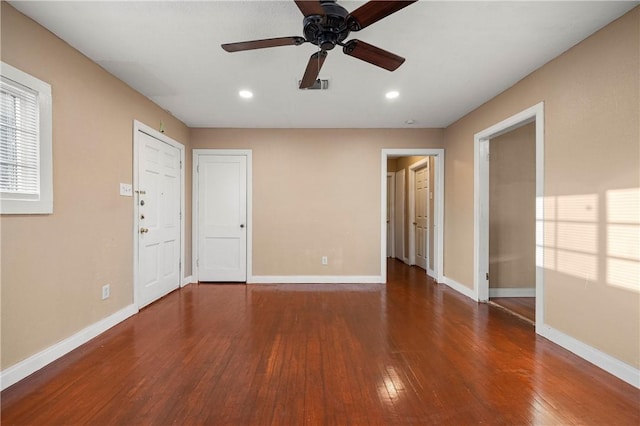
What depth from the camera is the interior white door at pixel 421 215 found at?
552cm

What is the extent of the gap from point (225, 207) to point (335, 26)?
11.4ft

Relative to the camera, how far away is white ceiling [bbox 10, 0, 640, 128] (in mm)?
1964

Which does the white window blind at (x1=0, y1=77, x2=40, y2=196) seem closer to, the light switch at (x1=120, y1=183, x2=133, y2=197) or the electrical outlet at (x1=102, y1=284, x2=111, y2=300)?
the light switch at (x1=120, y1=183, x2=133, y2=197)

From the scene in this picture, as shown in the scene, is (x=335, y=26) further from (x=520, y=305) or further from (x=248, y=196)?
(x=520, y=305)

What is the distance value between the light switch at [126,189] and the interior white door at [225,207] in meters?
1.49

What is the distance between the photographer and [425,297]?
394 centimetres

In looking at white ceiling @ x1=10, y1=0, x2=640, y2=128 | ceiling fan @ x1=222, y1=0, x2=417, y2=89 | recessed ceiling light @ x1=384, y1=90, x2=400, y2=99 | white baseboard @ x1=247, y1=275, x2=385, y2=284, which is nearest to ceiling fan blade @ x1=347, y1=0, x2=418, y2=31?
ceiling fan @ x1=222, y1=0, x2=417, y2=89

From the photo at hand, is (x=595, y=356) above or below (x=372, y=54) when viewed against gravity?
below

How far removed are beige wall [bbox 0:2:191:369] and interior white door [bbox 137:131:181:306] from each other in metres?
0.24

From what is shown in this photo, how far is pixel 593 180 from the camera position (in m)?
2.23

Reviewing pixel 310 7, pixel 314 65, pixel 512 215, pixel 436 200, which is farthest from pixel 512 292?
pixel 310 7

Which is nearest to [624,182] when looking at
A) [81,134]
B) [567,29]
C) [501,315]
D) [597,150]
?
[597,150]

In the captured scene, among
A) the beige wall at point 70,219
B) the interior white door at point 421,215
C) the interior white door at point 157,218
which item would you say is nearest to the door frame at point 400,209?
the interior white door at point 421,215

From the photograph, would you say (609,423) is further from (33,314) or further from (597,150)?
(33,314)
